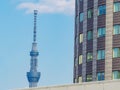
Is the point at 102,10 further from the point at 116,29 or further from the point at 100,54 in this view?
the point at 100,54

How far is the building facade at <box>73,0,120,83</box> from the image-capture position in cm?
6844

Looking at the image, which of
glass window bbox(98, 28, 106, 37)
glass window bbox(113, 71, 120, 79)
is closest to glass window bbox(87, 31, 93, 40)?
glass window bbox(98, 28, 106, 37)

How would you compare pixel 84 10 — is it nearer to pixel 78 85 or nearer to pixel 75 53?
pixel 75 53

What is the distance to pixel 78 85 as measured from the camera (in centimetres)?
3928

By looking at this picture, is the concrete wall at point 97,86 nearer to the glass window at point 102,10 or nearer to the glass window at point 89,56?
the glass window at point 89,56

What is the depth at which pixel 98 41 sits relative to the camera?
71.0 meters

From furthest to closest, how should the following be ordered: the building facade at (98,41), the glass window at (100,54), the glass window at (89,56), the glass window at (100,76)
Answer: the glass window at (89,56)
the glass window at (100,54)
the glass window at (100,76)
the building facade at (98,41)

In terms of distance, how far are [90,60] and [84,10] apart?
907 cm

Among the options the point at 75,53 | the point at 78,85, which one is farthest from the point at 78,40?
the point at 78,85

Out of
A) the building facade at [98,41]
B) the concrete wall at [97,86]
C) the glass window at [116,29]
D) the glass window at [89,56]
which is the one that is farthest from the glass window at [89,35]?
the concrete wall at [97,86]

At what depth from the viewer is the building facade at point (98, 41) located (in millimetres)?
68438

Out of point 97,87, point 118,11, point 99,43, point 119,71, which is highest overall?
point 118,11

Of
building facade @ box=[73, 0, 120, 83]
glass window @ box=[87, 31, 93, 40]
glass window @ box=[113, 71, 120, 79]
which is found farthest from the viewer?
glass window @ box=[87, 31, 93, 40]

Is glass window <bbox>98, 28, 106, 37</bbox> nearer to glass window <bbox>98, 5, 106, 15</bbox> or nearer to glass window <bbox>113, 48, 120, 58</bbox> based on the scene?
glass window <bbox>98, 5, 106, 15</bbox>
